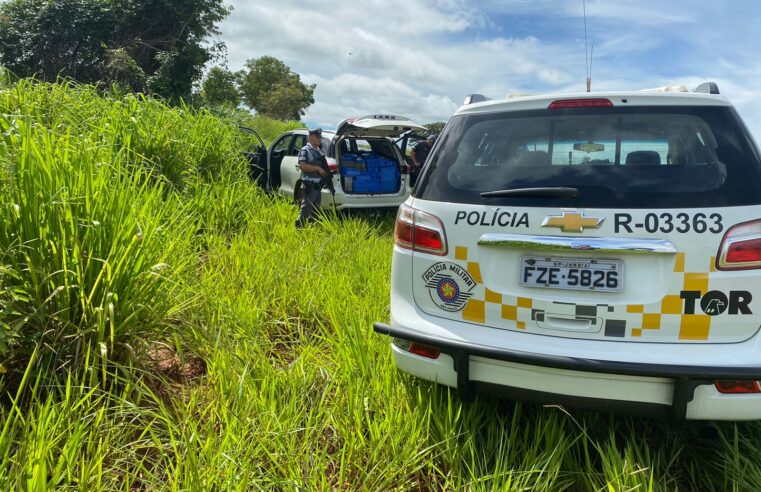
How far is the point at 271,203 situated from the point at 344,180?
1177 millimetres

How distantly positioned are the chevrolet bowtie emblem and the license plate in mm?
127

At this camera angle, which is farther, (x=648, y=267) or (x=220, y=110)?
(x=220, y=110)

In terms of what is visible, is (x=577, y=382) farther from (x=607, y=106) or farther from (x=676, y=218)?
(x=607, y=106)

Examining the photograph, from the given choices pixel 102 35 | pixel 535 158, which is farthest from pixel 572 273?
pixel 102 35

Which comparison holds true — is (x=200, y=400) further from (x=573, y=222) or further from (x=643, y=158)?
(x=643, y=158)

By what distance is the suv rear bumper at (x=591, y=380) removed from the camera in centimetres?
174

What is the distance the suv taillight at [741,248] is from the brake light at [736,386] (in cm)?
41

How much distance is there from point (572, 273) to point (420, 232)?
26.5 inches

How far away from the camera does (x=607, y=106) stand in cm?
207

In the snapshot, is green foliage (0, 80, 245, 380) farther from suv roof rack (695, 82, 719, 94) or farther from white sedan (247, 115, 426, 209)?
white sedan (247, 115, 426, 209)

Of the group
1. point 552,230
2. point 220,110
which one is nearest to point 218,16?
point 220,110

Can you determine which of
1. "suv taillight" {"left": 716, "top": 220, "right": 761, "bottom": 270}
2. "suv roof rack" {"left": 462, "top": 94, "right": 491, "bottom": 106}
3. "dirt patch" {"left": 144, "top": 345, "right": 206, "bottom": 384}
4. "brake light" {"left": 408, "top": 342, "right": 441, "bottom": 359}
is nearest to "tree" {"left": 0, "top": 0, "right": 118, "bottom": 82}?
"dirt patch" {"left": 144, "top": 345, "right": 206, "bottom": 384}

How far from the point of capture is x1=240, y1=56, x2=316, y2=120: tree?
152ft

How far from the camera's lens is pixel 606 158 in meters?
2.10
